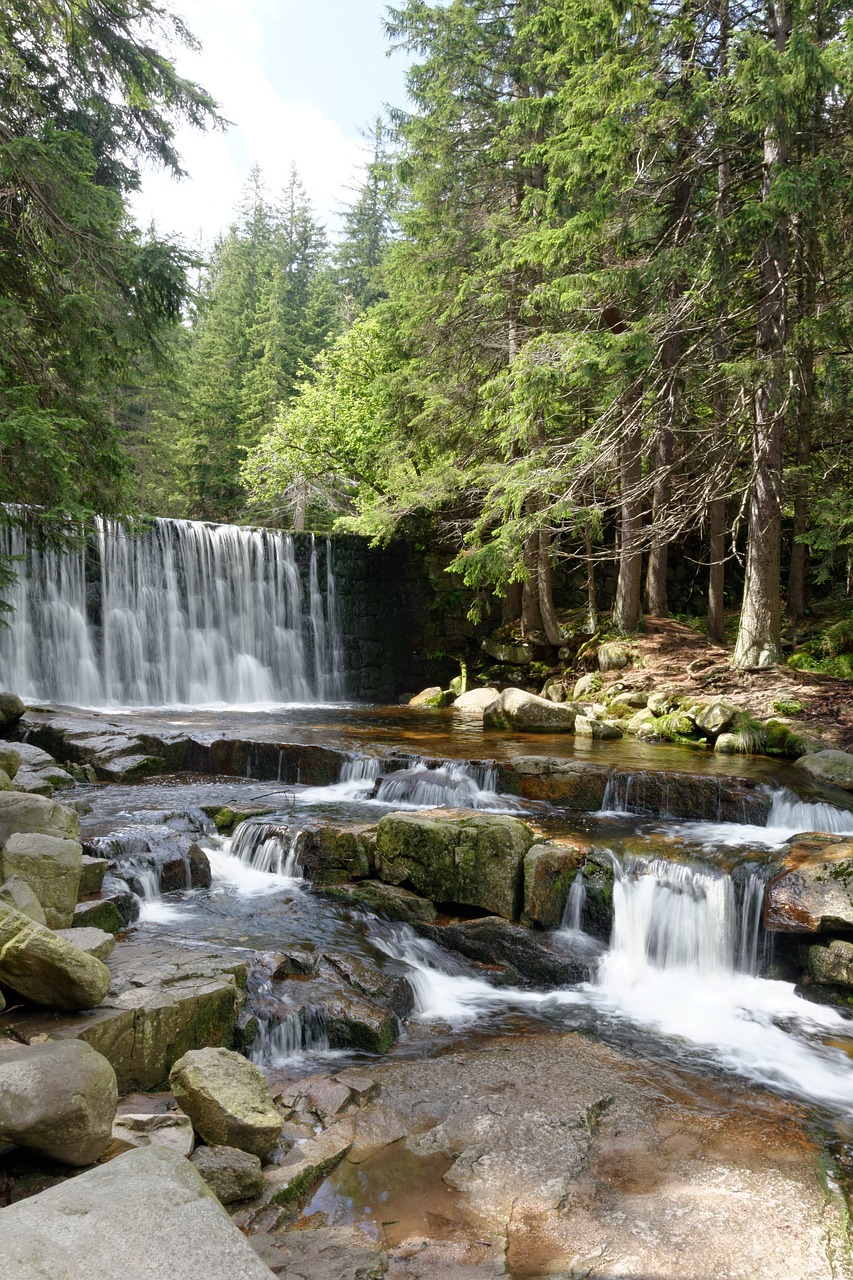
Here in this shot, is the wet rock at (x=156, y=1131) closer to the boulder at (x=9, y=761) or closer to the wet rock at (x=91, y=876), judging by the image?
the wet rock at (x=91, y=876)

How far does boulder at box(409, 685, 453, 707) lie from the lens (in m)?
16.6

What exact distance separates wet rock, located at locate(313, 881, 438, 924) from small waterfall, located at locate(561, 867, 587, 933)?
3.53ft

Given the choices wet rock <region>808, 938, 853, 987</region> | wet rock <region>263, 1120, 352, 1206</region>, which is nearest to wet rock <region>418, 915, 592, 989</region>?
wet rock <region>808, 938, 853, 987</region>

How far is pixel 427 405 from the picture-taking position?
52.3 feet

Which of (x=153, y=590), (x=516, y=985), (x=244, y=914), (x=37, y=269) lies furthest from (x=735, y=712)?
(x=153, y=590)

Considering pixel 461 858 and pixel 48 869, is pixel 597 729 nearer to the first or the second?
pixel 461 858

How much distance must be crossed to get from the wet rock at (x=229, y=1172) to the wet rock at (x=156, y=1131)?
5cm

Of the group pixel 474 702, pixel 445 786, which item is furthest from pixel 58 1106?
pixel 474 702

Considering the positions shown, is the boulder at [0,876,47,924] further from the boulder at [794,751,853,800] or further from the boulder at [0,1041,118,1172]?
the boulder at [794,751,853,800]

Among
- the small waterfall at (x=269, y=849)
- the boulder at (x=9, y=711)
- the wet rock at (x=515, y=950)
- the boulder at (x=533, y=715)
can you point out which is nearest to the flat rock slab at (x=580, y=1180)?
the wet rock at (x=515, y=950)

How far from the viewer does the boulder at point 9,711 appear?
34.2 feet

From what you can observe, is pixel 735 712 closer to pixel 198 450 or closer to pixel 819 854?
pixel 819 854

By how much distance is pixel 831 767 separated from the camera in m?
9.33

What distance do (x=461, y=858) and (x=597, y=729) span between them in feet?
19.4
